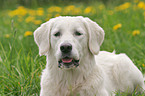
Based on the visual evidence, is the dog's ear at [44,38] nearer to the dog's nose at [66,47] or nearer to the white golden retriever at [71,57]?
the white golden retriever at [71,57]

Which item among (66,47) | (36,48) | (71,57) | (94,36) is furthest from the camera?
(36,48)

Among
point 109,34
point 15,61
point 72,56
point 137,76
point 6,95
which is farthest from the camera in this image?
point 109,34

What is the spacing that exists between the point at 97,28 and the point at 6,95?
1901mm

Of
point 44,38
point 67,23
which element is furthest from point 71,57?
point 44,38

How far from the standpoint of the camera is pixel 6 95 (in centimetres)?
420

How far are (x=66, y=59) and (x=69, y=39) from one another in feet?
0.92

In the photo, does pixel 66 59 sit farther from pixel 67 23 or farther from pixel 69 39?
pixel 67 23

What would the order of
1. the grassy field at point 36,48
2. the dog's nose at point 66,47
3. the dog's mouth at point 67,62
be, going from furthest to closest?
1. the grassy field at point 36,48
2. the dog's mouth at point 67,62
3. the dog's nose at point 66,47

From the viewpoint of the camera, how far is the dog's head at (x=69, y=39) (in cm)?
326

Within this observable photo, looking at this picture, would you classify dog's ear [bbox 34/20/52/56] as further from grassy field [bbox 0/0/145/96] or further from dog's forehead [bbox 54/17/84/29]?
grassy field [bbox 0/0/145/96]

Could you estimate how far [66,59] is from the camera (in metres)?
3.35

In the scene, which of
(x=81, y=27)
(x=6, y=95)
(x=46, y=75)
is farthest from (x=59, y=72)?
(x=6, y=95)

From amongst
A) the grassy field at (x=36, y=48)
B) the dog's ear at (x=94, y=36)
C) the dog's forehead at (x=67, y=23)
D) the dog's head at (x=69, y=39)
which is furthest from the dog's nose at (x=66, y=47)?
the grassy field at (x=36, y=48)

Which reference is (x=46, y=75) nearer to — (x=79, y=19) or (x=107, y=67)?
(x=79, y=19)
